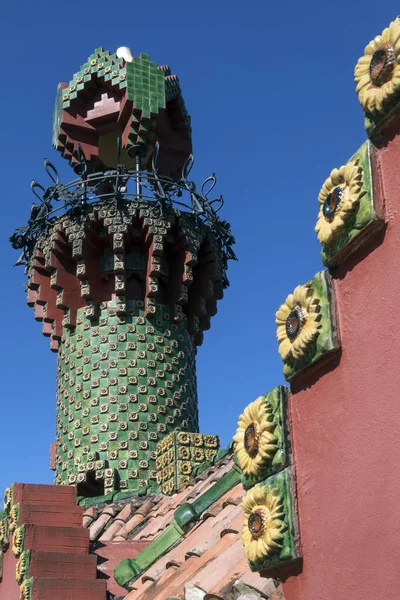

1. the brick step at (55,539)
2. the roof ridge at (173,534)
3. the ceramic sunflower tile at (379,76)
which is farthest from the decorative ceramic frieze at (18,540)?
the ceramic sunflower tile at (379,76)

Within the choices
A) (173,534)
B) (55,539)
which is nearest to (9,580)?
(55,539)

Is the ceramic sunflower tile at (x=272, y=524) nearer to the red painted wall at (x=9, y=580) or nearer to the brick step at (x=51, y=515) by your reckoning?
the brick step at (x=51, y=515)

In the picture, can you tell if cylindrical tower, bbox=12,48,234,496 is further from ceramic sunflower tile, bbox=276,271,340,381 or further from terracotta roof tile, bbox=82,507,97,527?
ceramic sunflower tile, bbox=276,271,340,381

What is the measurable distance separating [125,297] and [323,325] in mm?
9962

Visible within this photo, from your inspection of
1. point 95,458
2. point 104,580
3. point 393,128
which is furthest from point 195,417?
point 393,128

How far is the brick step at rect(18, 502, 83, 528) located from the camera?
30.3 ft

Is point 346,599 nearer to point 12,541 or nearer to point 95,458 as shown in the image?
point 12,541

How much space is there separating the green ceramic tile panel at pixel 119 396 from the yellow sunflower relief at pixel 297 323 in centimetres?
876

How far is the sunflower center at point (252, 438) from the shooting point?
541 cm

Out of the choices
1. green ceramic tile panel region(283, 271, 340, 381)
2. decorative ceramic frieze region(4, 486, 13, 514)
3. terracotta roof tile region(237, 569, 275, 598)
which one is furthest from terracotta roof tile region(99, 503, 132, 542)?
green ceramic tile panel region(283, 271, 340, 381)

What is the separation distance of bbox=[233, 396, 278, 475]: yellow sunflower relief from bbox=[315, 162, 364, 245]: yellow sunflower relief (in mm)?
1029

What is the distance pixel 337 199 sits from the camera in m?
4.93

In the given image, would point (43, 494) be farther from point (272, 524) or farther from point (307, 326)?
point (307, 326)

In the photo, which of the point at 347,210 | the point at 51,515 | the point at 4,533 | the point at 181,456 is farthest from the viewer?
the point at 181,456
